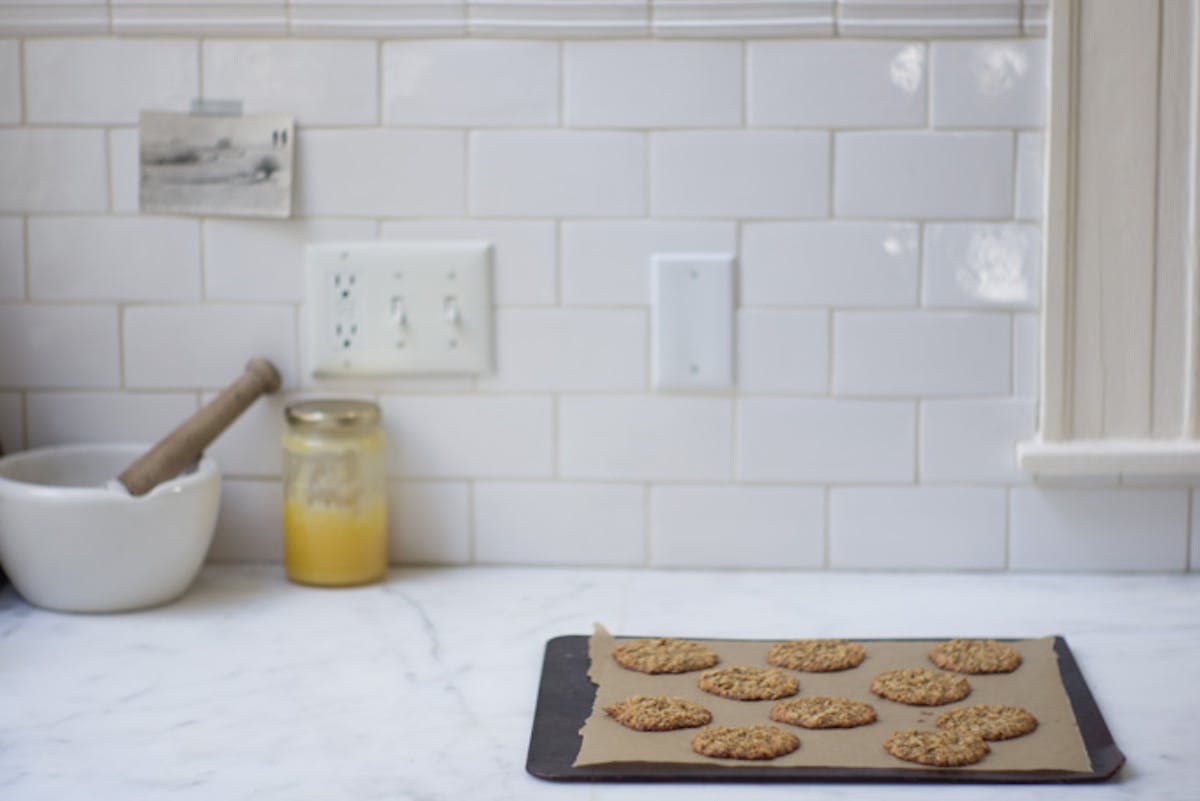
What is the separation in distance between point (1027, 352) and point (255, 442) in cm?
72

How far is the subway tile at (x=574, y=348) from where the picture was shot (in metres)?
1.27

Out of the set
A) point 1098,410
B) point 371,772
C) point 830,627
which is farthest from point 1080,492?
point 371,772

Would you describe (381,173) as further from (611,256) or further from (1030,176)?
(1030,176)

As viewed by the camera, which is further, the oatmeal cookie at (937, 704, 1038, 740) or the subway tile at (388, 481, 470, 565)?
the subway tile at (388, 481, 470, 565)

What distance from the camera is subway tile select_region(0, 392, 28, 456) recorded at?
4.30ft

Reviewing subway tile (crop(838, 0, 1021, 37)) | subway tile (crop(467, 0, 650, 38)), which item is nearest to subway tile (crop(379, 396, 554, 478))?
subway tile (crop(467, 0, 650, 38))

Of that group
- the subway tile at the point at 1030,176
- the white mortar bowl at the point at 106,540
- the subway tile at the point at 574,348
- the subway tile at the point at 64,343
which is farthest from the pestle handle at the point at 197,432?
the subway tile at the point at 1030,176

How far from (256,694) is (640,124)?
0.60m

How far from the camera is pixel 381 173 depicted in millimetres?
1267

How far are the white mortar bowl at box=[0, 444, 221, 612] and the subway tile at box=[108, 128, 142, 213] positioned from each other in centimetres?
27

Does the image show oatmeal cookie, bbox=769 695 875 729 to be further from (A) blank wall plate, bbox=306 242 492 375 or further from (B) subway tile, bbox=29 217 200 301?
(B) subway tile, bbox=29 217 200 301

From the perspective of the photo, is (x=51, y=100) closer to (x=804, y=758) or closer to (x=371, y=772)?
(x=371, y=772)

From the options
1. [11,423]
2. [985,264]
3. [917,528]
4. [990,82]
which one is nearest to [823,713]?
[917,528]

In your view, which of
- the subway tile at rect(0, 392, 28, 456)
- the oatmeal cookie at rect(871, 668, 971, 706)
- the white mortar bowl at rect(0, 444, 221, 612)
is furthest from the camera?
the subway tile at rect(0, 392, 28, 456)
